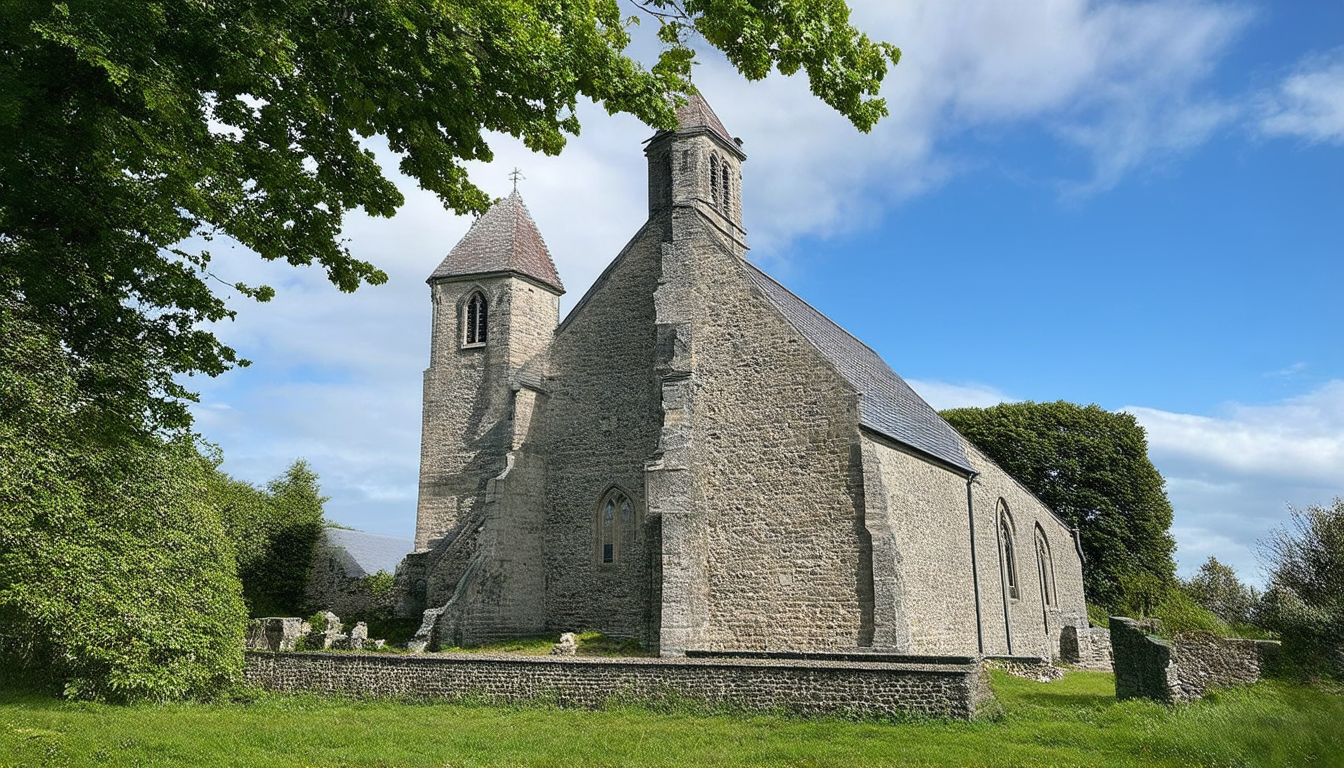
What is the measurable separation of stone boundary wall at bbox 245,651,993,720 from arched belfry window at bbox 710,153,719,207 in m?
14.9

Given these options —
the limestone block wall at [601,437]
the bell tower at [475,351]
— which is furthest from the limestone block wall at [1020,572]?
the bell tower at [475,351]

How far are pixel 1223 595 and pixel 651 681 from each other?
21.5 metres

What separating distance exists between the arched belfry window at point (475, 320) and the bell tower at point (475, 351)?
33 mm

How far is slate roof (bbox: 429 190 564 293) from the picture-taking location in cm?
2978

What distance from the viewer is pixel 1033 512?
108 ft

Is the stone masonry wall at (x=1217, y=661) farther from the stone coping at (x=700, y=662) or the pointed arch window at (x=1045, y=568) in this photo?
the pointed arch window at (x=1045, y=568)

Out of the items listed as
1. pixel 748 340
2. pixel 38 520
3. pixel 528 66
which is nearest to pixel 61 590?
pixel 38 520

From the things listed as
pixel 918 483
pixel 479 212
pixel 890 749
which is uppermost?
pixel 479 212

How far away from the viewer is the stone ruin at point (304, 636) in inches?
875

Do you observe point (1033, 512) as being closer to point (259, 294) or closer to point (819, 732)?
point (819, 732)

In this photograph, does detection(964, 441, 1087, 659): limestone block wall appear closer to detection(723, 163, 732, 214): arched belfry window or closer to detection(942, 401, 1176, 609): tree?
detection(942, 401, 1176, 609): tree

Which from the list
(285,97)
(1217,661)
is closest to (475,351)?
(285,97)

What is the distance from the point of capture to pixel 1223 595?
27719mm

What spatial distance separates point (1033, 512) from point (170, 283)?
29479 millimetres
